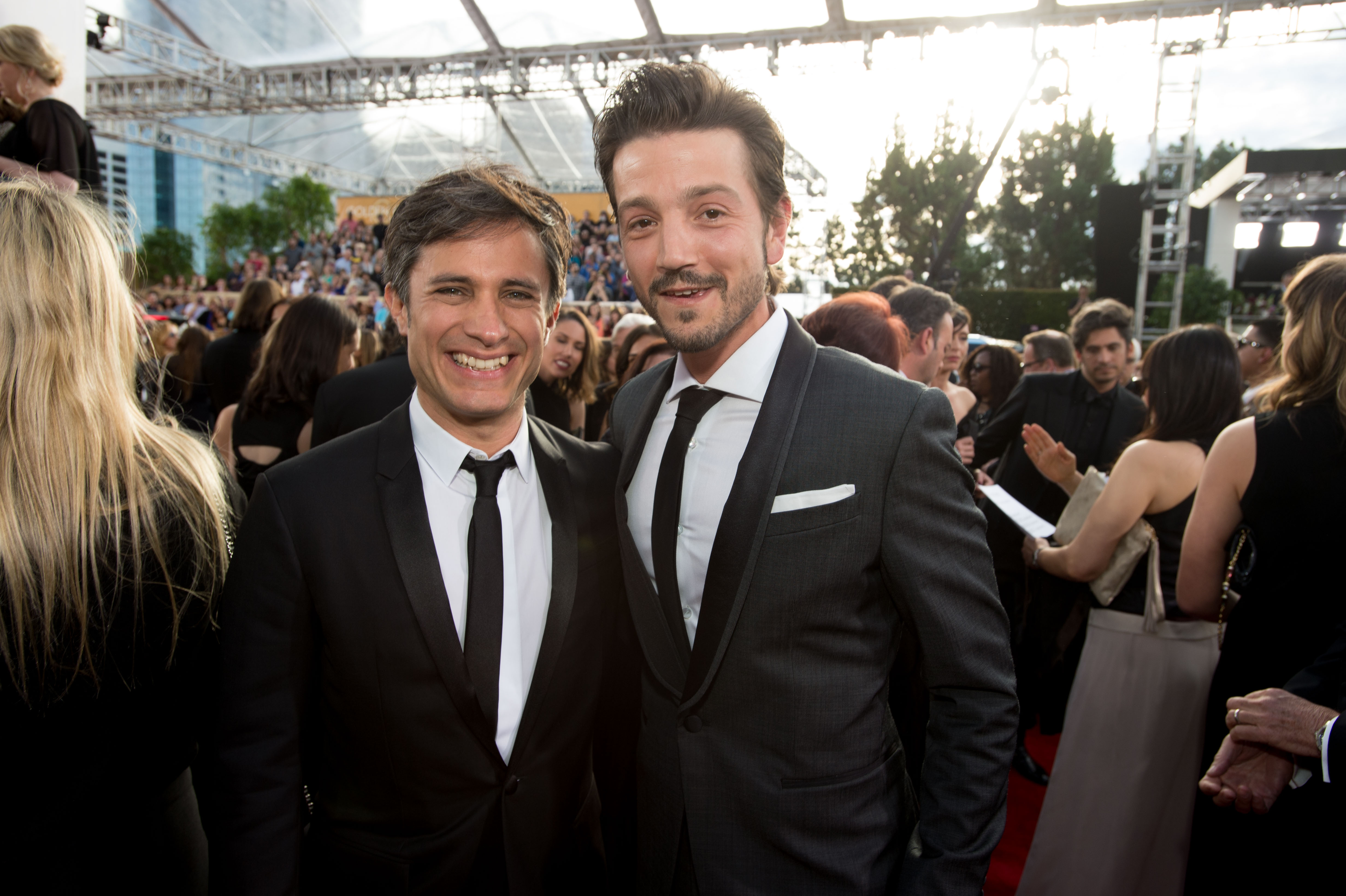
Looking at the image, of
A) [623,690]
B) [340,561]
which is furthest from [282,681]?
[623,690]

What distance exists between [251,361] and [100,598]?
11.6 ft

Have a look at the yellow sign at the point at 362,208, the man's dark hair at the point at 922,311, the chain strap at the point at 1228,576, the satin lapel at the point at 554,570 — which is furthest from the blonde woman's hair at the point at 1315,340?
the yellow sign at the point at 362,208

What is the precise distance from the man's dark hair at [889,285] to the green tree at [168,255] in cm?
4074

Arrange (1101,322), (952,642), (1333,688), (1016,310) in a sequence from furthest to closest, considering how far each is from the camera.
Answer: (1016,310)
(1101,322)
(1333,688)
(952,642)

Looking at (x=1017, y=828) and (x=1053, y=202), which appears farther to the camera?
(x=1053, y=202)

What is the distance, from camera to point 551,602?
1.55 meters

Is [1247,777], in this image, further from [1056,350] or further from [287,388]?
[1056,350]

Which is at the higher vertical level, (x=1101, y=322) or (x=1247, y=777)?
(x=1101, y=322)

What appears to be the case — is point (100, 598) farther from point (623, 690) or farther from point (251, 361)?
point (251, 361)

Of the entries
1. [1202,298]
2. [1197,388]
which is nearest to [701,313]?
[1197,388]

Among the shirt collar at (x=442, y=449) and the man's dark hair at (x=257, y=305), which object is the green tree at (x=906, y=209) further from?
the shirt collar at (x=442, y=449)

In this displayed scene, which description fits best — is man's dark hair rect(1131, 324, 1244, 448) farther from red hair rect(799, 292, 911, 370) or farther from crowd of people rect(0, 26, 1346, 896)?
red hair rect(799, 292, 911, 370)

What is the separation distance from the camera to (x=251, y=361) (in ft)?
14.7

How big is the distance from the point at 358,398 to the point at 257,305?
1.88 m
